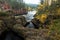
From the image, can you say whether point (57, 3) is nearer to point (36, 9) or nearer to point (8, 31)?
point (36, 9)

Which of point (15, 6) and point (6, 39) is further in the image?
point (15, 6)

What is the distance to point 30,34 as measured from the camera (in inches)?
336

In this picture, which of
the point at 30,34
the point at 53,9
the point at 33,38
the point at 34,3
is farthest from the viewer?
the point at 34,3

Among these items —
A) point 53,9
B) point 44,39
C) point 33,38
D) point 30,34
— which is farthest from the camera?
point 53,9

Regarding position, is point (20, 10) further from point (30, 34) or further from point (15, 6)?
point (30, 34)

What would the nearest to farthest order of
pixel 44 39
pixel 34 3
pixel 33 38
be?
pixel 44 39
pixel 33 38
pixel 34 3

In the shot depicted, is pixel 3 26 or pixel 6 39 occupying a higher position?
pixel 3 26

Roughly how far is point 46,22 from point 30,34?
2.47m

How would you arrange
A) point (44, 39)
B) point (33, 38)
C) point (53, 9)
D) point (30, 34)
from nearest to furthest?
point (44, 39) → point (33, 38) → point (30, 34) → point (53, 9)

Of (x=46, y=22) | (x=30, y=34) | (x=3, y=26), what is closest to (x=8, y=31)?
(x=3, y=26)

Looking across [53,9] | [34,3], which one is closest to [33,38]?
[53,9]

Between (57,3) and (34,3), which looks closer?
(57,3)

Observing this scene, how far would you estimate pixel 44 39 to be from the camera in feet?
24.5

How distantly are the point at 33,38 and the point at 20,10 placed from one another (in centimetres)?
596
